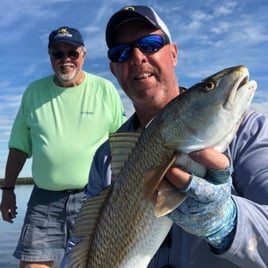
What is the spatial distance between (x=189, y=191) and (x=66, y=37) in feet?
15.2

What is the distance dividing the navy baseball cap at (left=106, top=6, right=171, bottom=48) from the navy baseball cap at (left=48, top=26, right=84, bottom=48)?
269 cm

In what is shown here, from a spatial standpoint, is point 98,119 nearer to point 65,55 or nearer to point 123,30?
point 65,55

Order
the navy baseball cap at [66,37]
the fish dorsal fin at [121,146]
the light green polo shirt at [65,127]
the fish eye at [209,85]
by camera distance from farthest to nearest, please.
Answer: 1. the navy baseball cap at [66,37]
2. the light green polo shirt at [65,127]
3. the fish dorsal fin at [121,146]
4. the fish eye at [209,85]

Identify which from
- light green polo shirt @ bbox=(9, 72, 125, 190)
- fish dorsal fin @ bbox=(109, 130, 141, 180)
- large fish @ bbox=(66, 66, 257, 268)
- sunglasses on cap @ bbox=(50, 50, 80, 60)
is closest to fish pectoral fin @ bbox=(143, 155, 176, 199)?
large fish @ bbox=(66, 66, 257, 268)

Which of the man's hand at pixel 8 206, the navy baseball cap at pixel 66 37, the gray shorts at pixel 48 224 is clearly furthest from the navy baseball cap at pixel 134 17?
the man's hand at pixel 8 206

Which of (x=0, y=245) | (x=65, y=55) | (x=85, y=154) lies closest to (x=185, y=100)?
(x=85, y=154)

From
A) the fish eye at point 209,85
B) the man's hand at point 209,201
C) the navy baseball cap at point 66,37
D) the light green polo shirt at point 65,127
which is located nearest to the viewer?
the man's hand at point 209,201

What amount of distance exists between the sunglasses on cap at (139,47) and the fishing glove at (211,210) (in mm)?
1633

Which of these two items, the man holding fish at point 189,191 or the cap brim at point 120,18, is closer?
the man holding fish at point 189,191

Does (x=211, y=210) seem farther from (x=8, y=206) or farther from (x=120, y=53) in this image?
(x=8, y=206)

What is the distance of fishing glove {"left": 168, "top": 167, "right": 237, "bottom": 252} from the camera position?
2418 millimetres

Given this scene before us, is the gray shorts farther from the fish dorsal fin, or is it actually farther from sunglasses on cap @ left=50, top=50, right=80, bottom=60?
the fish dorsal fin

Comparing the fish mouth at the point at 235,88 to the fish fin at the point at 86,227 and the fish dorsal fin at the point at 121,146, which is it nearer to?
the fish dorsal fin at the point at 121,146

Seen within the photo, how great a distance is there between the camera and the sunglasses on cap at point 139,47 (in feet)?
12.7
